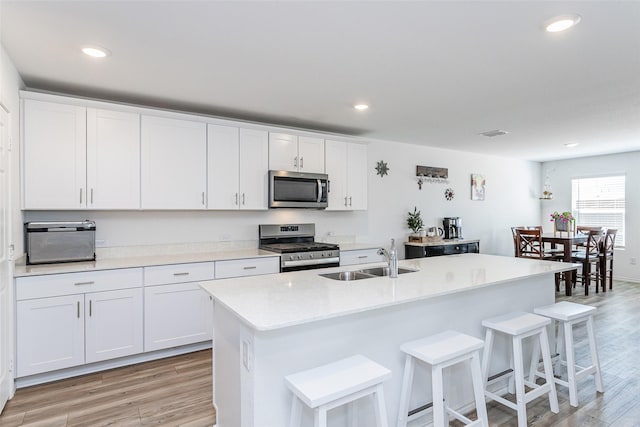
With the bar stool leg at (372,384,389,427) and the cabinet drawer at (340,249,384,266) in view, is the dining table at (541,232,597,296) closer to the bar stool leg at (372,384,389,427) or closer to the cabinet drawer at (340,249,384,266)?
the cabinet drawer at (340,249,384,266)

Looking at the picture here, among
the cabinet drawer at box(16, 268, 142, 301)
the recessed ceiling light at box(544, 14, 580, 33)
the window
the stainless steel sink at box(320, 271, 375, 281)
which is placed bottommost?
the cabinet drawer at box(16, 268, 142, 301)

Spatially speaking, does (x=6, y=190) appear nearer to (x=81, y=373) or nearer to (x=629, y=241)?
(x=81, y=373)

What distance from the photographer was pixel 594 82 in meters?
2.97

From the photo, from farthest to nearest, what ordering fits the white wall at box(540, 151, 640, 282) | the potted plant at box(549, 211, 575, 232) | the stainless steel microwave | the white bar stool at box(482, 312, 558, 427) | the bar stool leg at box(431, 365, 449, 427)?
the white wall at box(540, 151, 640, 282) → the potted plant at box(549, 211, 575, 232) → the stainless steel microwave → the white bar stool at box(482, 312, 558, 427) → the bar stool leg at box(431, 365, 449, 427)

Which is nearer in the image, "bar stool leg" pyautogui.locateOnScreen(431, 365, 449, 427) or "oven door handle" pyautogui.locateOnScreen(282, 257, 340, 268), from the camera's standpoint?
"bar stool leg" pyautogui.locateOnScreen(431, 365, 449, 427)

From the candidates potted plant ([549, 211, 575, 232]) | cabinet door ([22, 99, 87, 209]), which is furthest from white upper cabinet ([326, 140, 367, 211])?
potted plant ([549, 211, 575, 232])

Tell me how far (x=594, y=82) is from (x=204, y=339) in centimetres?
410

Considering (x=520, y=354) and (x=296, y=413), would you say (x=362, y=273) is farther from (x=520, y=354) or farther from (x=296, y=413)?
(x=296, y=413)

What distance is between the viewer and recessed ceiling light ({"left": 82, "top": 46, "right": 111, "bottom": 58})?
233 cm

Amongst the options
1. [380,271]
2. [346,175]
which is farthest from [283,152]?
[380,271]

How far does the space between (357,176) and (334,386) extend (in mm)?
3488

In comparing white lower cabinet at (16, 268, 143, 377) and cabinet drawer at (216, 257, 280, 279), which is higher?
cabinet drawer at (216, 257, 280, 279)

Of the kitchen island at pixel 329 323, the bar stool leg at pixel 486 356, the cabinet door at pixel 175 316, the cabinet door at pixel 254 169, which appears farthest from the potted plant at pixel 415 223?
the cabinet door at pixel 175 316

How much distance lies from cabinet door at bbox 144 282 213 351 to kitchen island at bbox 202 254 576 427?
1188 mm
